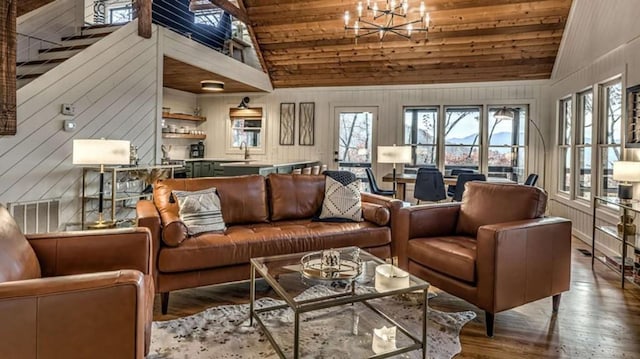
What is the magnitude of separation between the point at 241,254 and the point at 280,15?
489cm

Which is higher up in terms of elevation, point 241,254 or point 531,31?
point 531,31

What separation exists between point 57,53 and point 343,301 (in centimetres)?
468

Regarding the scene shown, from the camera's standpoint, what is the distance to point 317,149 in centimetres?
849

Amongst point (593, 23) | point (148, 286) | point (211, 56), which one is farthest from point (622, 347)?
point (211, 56)

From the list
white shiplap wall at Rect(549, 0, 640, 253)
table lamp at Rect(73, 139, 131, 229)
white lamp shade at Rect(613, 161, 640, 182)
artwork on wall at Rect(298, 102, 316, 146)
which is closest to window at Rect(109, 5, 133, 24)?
artwork on wall at Rect(298, 102, 316, 146)

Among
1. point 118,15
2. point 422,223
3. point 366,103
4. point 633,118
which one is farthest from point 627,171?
point 118,15

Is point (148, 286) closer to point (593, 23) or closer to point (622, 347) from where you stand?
point (622, 347)

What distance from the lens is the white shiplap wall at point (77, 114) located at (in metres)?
3.70

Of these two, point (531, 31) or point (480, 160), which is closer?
point (531, 31)

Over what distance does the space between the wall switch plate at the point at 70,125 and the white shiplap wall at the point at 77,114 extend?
46mm

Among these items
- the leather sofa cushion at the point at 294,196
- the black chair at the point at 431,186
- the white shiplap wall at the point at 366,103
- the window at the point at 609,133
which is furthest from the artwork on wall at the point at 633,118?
the white shiplap wall at the point at 366,103

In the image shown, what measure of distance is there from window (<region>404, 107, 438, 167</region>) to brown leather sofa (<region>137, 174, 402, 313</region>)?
168 inches

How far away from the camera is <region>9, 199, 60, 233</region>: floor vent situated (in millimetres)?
3762

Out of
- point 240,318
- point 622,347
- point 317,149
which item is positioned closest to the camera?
point 622,347
